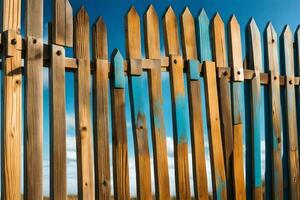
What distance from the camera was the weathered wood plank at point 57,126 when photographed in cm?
363

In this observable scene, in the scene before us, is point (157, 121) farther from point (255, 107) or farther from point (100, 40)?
point (255, 107)

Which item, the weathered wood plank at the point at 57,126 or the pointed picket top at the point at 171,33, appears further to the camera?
the pointed picket top at the point at 171,33

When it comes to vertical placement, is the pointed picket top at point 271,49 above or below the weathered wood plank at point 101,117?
above

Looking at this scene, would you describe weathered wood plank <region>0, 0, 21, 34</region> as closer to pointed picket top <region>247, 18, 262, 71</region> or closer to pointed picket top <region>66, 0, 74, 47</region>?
pointed picket top <region>66, 0, 74, 47</region>

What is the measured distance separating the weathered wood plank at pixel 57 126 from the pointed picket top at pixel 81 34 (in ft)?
0.47

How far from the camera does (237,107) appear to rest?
4.57 m

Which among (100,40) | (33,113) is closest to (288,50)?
(100,40)

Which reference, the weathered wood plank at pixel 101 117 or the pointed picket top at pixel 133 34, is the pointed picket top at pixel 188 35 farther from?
the weathered wood plank at pixel 101 117

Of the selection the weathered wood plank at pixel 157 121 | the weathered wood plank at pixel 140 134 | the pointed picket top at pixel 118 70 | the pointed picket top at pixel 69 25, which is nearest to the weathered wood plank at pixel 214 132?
the weathered wood plank at pixel 157 121

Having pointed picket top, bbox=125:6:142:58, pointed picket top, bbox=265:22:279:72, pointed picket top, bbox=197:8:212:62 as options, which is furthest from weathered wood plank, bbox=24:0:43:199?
pointed picket top, bbox=265:22:279:72

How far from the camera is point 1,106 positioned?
3.55m

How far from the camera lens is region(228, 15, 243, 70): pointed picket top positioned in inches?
183

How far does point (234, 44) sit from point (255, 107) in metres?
0.57

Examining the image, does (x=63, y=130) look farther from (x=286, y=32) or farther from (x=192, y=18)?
(x=286, y=32)
